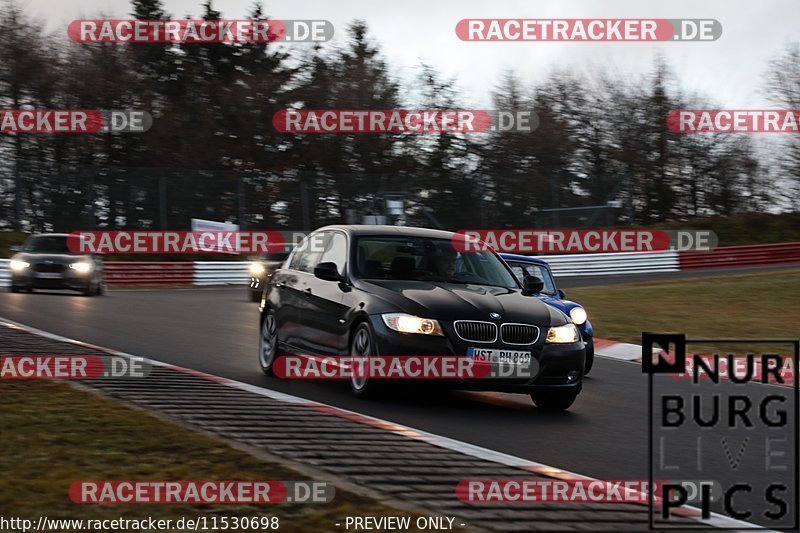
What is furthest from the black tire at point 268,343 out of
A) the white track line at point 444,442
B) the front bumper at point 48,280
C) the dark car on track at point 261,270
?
the front bumper at point 48,280

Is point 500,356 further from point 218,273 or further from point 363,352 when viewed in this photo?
point 218,273

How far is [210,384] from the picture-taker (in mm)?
9906

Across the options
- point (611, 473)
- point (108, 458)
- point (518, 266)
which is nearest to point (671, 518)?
point (611, 473)

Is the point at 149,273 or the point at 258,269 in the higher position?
the point at 258,269

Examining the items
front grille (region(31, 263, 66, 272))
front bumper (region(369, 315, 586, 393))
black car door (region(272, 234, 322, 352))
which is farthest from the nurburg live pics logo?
front grille (region(31, 263, 66, 272))

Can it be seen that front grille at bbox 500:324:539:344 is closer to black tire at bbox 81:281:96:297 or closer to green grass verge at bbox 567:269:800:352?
green grass verge at bbox 567:269:800:352

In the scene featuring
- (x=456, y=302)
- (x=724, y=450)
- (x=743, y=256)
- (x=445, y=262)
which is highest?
(x=445, y=262)

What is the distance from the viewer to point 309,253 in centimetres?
1147

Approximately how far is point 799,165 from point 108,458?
4685 centimetres

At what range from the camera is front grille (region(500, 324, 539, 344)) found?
9.55 meters

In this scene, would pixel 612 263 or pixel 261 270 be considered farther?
pixel 612 263

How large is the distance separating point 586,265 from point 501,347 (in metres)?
29.3

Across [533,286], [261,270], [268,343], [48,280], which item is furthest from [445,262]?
[48,280]

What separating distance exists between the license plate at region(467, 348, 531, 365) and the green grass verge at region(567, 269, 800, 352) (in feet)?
27.7
